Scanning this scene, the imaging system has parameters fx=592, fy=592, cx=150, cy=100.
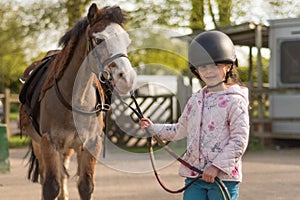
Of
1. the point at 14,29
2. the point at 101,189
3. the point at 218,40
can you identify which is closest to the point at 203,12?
the point at 14,29

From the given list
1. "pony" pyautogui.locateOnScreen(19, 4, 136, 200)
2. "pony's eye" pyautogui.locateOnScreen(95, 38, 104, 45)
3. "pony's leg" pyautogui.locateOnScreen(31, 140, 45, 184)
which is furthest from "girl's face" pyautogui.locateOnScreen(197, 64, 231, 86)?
"pony's leg" pyautogui.locateOnScreen(31, 140, 45, 184)

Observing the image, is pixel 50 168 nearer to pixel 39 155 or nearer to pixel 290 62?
pixel 39 155

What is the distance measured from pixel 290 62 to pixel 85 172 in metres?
10.4

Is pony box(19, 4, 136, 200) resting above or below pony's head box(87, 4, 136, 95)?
below

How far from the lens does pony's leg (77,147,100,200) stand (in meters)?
5.76

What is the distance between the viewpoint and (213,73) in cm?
364

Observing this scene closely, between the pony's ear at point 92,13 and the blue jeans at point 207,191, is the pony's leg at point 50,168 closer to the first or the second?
the pony's ear at point 92,13

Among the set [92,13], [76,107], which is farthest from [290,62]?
[92,13]

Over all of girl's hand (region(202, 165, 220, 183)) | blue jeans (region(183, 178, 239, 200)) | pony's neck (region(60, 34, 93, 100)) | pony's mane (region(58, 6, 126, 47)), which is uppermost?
pony's mane (region(58, 6, 126, 47))

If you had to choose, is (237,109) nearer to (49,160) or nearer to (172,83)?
(49,160)

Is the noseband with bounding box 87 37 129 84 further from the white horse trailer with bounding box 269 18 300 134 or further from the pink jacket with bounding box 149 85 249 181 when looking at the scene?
the white horse trailer with bounding box 269 18 300 134

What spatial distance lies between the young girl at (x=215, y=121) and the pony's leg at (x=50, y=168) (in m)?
2.10

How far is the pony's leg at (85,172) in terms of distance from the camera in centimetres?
576

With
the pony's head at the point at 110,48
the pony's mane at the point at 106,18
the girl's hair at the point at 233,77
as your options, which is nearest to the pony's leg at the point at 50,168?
the pony's head at the point at 110,48
